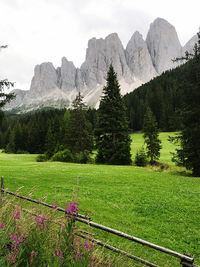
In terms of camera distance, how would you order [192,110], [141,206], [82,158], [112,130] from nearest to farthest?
[141,206] → [192,110] → [112,130] → [82,158]

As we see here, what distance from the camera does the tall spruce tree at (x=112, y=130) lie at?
2797cm

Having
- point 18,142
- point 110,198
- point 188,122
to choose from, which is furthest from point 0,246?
point 18,142

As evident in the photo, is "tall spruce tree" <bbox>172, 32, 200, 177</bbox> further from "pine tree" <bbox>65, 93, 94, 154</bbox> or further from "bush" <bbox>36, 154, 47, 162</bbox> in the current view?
"bush" <bbox>36, 154, 47, 162</bbox>

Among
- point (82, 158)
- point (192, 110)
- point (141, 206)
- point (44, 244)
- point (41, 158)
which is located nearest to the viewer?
point (44, 244)

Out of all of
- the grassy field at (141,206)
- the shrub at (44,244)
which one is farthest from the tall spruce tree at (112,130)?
the shrub at (44,244)

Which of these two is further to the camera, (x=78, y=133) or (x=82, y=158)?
(x=78, y=133)

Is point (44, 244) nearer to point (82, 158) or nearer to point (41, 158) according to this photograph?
point (82, 158)

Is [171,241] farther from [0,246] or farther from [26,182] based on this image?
[26,182]

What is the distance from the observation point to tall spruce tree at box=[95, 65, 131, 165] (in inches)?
1101

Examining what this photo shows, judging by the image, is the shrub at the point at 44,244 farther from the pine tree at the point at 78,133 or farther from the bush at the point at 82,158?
the pine tree at the point at 78,133

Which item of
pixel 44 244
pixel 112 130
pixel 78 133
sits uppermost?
pixel 112 130

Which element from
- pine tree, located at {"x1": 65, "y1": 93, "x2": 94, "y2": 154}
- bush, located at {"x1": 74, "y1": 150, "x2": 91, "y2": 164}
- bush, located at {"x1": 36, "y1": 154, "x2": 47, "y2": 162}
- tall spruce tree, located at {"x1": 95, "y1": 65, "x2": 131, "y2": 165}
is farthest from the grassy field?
bush, located at {"x1": 36, "y1": 154, "x2": 47, "y2": 162}

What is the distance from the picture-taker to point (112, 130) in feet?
95.6

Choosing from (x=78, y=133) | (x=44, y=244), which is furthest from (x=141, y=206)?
(x=78, y=133)
